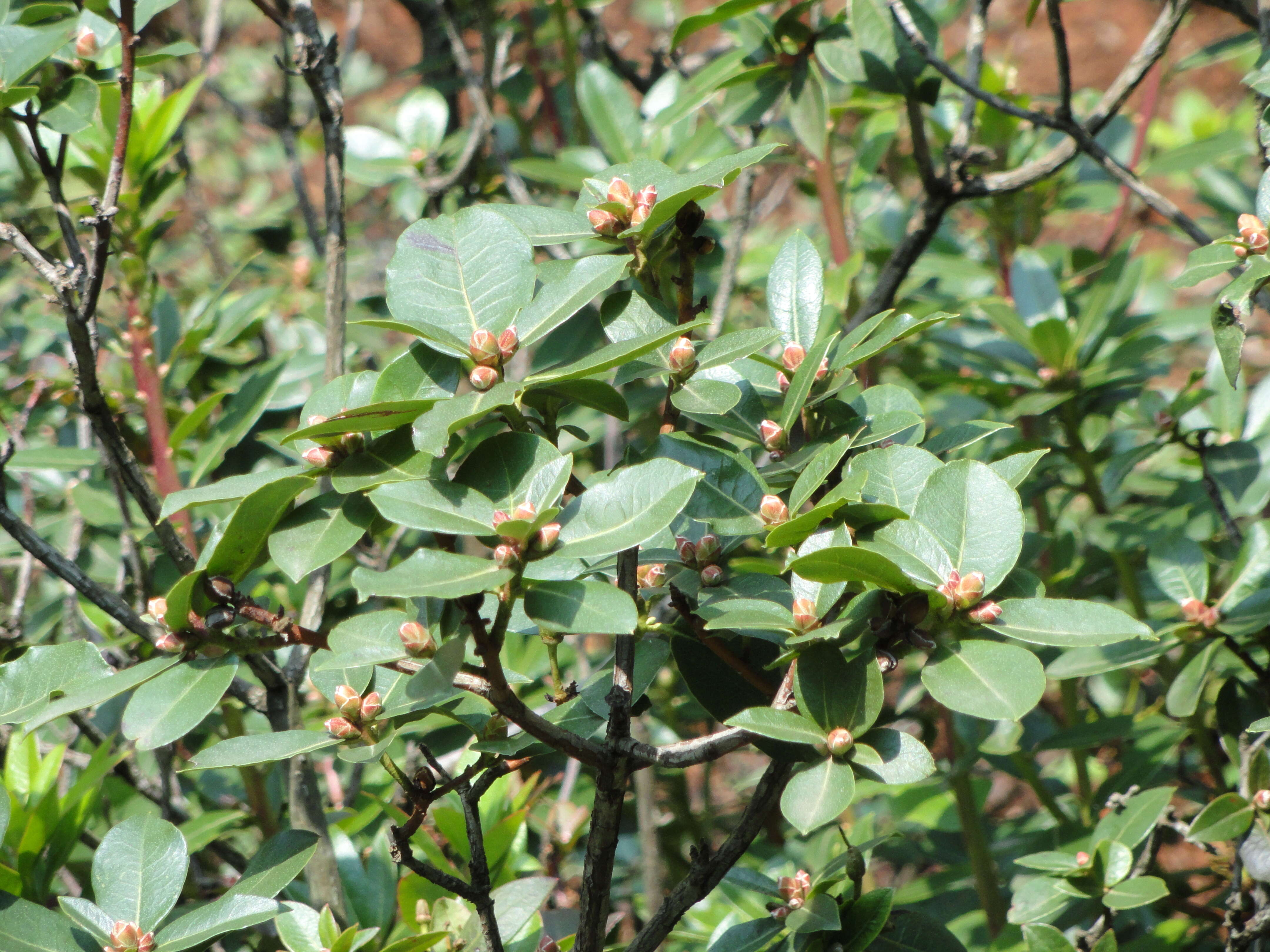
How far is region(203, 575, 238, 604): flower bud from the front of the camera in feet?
→ 2.79

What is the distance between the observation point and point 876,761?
0.82 meters

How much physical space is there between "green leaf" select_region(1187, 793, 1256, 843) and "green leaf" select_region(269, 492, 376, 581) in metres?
0.89

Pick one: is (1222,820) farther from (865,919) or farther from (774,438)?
(774,438)

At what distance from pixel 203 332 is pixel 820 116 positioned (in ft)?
3.17

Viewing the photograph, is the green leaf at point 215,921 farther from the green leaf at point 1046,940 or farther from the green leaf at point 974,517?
the green leaf at point 1046,940

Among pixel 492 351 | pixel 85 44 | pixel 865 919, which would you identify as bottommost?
pixel 865 919

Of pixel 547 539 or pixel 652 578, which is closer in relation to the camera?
pixel 547 539

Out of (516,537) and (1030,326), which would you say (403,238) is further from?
(1030,326)

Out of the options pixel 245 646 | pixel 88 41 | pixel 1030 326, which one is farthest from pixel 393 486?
pixel 1030 326

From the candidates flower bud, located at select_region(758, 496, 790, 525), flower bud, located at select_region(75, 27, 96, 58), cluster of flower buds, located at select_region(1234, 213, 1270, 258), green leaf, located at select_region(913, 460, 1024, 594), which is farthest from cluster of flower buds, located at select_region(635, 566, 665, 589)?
flower bud, located at select_region(75, 27, 96, 58)

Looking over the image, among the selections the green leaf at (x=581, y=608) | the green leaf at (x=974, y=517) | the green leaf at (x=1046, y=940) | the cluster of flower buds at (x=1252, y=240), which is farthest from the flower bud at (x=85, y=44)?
the green leaf at (x=1046, y=940)

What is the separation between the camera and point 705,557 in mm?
912

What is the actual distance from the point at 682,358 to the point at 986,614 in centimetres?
30

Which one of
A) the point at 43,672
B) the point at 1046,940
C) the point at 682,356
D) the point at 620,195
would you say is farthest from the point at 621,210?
the point at 1046,940
